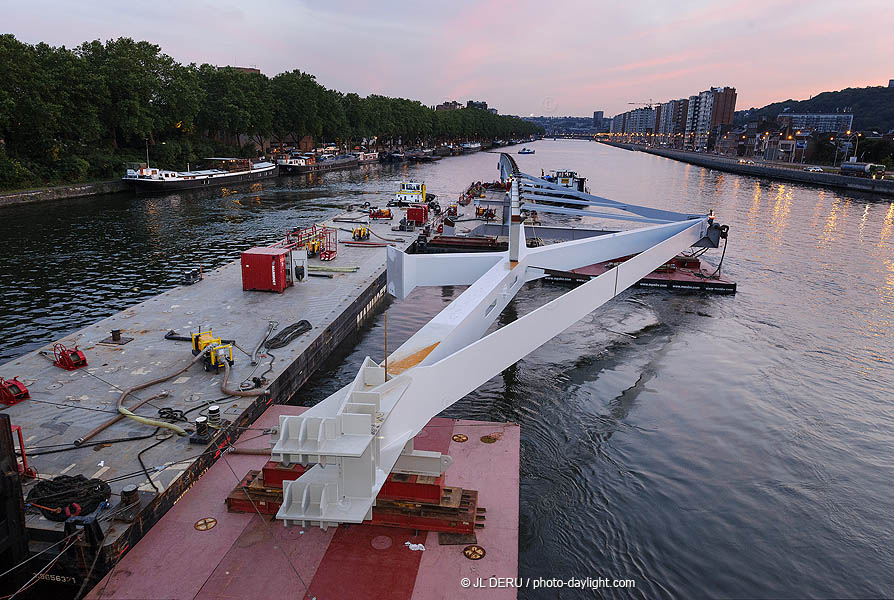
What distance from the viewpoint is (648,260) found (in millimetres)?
21875

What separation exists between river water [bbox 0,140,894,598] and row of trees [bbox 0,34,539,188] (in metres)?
24.1

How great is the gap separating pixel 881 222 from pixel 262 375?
7739 centimetres

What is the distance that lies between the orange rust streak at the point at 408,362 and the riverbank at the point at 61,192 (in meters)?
61.2

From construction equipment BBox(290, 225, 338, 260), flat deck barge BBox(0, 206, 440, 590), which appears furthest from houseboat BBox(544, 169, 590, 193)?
flat deck barge BBox(0, 206, 440, 590)

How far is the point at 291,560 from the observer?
33.4 feet

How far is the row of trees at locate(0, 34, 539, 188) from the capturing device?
61.9 metres

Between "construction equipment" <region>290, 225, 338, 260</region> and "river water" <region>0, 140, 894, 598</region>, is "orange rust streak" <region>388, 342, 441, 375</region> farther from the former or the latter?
"construction equipment" <region>290, 225, 338, 260</region>

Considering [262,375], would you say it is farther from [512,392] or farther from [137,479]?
[512,392]

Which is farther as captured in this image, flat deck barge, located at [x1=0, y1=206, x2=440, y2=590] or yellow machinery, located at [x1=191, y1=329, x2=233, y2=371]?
yellow machinery, located at [x1=191, y1=329, x2=233, y2=371]

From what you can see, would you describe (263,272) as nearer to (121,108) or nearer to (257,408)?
(257,408)

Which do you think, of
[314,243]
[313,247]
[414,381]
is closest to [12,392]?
[414,381]

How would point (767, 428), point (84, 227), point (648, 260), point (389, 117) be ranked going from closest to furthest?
point (767, 428) → point (648, 260) → point (84, 227) → point (389, 117)

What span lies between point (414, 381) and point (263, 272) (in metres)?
17.8

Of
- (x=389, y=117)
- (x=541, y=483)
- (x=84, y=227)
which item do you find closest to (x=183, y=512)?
(x=541, y=483)
